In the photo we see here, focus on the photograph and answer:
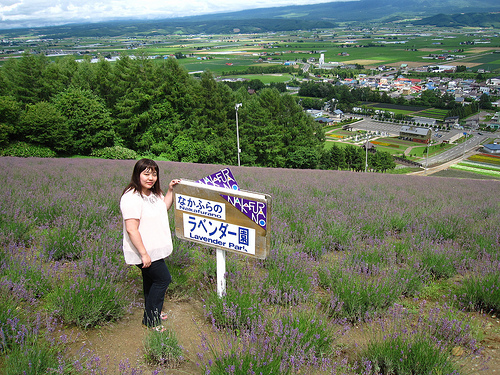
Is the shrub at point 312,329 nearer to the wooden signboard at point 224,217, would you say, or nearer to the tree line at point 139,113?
the wooden signboard at point 224,217

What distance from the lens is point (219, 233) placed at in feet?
10.3

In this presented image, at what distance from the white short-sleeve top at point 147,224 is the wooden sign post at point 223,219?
6.5 inches

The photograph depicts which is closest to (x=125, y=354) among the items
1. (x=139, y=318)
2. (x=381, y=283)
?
(x=139, y=318)

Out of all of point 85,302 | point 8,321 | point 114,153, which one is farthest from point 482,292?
point 114,153

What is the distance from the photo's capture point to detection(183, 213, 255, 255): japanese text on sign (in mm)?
3002

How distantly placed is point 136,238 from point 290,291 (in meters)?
1.54

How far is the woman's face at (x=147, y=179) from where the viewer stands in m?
3.25

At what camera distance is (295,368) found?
8.23ft

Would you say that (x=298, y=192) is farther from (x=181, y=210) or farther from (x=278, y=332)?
(x=278, y=332)

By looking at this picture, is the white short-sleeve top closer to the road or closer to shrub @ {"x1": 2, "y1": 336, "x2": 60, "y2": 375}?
shrub @ {"x1": 2, "y1": 336, "x2": 60, "y2": 375}

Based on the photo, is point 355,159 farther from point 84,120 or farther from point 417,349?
point 417,349

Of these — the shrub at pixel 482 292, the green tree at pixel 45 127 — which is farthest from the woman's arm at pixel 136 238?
the green tree at pixel 45 127

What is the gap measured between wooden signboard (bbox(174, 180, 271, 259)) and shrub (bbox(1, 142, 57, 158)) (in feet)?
83.7

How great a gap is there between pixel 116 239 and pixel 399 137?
10385 cm
